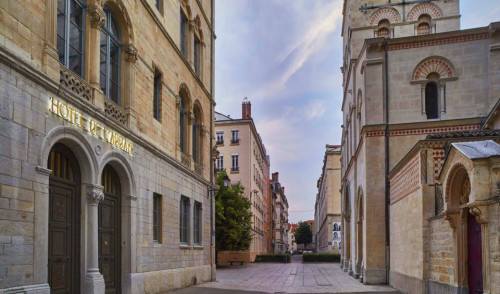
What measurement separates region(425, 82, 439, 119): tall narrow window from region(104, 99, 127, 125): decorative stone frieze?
549 inches

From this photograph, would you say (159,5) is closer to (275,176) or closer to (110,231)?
(110,231)

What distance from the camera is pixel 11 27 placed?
25.6 ft

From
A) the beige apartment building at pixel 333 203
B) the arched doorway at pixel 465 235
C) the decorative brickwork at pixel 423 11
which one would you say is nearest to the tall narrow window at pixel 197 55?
the arched doorway at pixel 465 235

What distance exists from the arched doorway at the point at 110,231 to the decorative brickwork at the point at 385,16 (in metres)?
20.9

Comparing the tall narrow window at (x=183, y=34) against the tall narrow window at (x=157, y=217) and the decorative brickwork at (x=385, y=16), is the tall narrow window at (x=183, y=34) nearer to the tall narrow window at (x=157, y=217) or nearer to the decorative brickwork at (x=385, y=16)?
the tall narrow window at (x=157, y=217)

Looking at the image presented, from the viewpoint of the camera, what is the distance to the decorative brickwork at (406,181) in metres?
13.9

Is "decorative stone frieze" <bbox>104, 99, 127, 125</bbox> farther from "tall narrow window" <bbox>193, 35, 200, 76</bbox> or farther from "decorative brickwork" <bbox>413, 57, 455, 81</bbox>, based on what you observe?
"decorative brickwork" <bbox>413, 57, 455, 81</bbox>

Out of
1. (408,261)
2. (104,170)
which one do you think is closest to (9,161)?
(104,170)

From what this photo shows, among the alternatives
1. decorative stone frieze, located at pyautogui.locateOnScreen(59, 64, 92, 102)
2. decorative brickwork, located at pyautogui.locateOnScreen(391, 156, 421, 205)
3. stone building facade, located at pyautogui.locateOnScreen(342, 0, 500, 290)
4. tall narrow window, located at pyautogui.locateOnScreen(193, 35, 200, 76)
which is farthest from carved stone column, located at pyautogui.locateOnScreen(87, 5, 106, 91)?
stone building facade, located at pyautogui.locateOnScreen(342, 0, 500, 290)

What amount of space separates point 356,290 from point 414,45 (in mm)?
10847

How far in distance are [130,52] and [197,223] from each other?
9.45m

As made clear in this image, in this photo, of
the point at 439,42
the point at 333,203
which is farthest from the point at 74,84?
the point at 333,203

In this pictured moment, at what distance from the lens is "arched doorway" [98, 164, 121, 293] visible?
11.7m

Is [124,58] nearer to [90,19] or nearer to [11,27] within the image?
[90,19]
